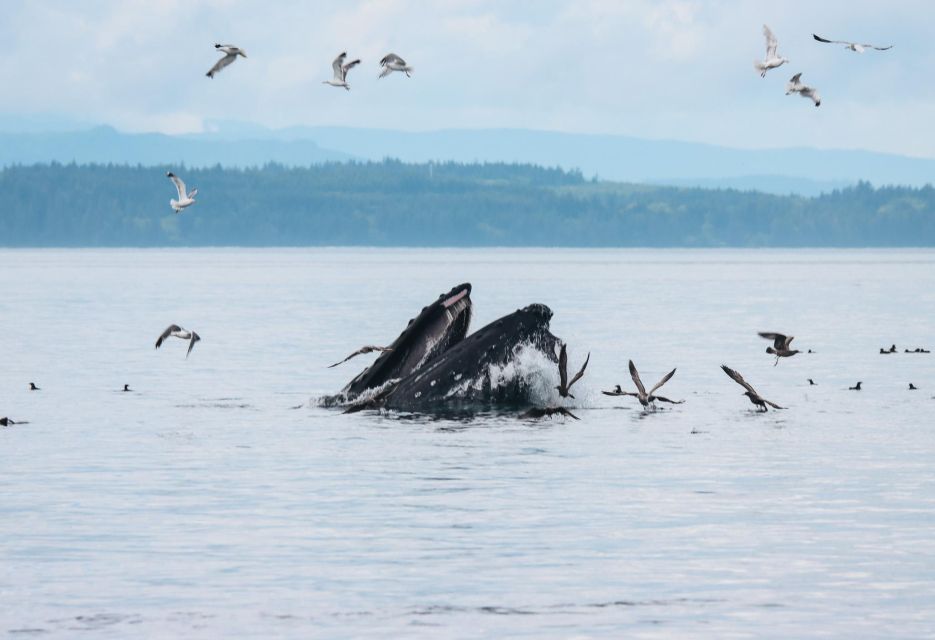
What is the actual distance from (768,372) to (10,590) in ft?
108

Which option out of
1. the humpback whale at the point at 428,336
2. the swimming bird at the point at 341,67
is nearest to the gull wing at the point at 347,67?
the swimming bird at the point at 341,67

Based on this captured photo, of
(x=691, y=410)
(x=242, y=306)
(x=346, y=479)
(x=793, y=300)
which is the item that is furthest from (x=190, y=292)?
(x=346, y=479)

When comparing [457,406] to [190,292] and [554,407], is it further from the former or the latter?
[190,292]

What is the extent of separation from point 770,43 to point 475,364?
1075cm

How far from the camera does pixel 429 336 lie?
29484mm

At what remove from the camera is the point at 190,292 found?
141 meters

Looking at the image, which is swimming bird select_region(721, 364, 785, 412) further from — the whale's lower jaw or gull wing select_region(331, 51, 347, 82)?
gull wing select_region(331, 51, 347, 82)

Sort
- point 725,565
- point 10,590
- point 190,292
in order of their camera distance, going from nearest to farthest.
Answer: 1. point 10,590
2. point 725,565
3. point 190,292

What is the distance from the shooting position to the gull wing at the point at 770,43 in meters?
34.9

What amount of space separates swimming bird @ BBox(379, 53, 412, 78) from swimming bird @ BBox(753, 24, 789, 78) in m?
7.01

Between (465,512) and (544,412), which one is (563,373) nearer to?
(544,412)

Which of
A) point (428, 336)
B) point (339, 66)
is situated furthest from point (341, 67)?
point (428, 336)

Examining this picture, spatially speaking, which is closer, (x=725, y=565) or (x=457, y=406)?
(x=725, y=565)

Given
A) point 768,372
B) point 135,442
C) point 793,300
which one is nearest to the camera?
point 135,442
